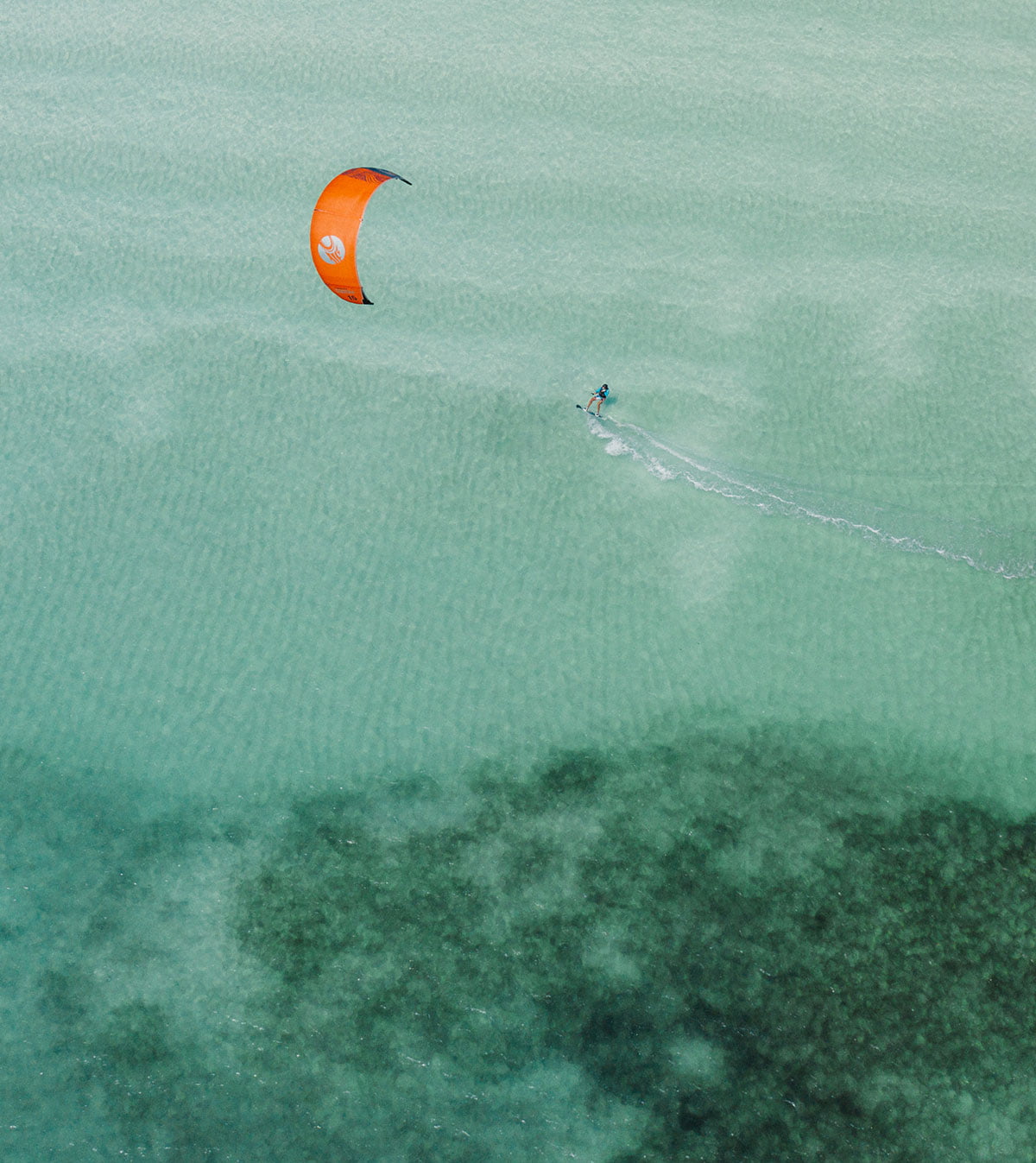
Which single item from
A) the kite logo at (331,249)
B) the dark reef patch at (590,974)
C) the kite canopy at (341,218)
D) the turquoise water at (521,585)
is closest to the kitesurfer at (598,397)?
the turquoise water at (521,585)

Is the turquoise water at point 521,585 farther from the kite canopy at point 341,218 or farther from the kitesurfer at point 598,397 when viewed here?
the kite canopy at point 341,218

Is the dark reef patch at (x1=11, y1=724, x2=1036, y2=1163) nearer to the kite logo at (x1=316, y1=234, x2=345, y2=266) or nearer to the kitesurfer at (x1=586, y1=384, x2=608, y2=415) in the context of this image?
the kitesurfer at (x1=586, y1=384, x2=608, y2=415)

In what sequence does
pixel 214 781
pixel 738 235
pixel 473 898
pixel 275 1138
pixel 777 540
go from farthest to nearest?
pixel 738 235
pixel 777 540
pixel 214 781
pixel 473 898
pixel 275 1138

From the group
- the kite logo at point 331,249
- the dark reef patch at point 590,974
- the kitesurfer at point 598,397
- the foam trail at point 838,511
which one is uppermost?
the kite logo at point 331,249

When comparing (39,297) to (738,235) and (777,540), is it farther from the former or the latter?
(777,540)

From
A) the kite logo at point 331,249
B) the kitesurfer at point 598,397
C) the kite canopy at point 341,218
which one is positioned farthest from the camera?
the kitesurfer at point 598,397

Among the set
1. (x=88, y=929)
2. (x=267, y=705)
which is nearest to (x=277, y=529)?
(x=267, y=705)
